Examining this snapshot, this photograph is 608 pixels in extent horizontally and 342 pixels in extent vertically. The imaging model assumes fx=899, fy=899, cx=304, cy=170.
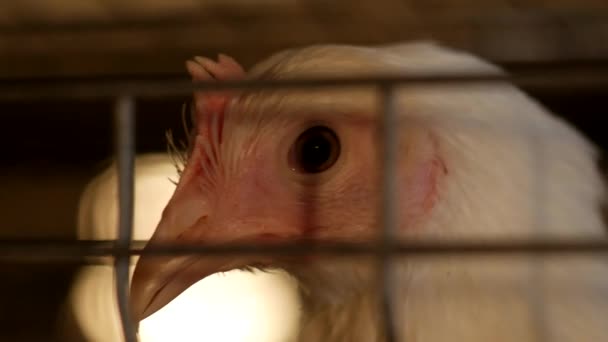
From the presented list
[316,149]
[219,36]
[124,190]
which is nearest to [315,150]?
[316,149]

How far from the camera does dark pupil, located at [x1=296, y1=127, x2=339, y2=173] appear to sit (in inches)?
31.6

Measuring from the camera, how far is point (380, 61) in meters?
0.80

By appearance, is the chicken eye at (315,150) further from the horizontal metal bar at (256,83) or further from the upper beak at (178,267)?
the horizontal metal bar at (256,83)

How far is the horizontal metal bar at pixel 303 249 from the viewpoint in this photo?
47 cm

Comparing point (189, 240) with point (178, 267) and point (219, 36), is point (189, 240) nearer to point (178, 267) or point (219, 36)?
point (178, 267)

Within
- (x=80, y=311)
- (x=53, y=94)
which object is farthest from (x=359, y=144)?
(x=80, y=311)

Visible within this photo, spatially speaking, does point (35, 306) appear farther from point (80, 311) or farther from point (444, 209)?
point (444, 209)

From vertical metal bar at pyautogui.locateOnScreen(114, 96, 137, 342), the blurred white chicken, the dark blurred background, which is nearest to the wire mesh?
vertical metal bar at pyautogui.locateOnScreen(114, 96, 137, 342)

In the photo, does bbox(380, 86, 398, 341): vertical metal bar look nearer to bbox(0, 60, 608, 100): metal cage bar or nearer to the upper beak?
bbox(0, 60, 608, 100): metal cage bar

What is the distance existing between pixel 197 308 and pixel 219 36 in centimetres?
58

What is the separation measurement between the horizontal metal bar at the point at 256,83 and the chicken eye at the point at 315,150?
0.29 meters

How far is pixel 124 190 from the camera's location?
0.54 m

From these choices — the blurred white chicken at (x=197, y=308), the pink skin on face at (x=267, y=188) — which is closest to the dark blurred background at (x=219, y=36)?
the blurred white chicken at (x=197, y=308)

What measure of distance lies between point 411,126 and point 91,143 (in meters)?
0.78
